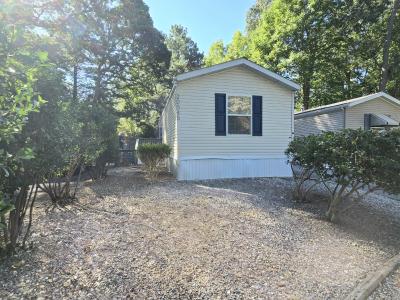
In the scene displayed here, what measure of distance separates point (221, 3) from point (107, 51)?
9.18m

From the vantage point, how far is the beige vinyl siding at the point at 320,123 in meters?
13.6

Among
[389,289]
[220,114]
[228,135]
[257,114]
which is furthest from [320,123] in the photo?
[389,289]

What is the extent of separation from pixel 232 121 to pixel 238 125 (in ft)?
0.89

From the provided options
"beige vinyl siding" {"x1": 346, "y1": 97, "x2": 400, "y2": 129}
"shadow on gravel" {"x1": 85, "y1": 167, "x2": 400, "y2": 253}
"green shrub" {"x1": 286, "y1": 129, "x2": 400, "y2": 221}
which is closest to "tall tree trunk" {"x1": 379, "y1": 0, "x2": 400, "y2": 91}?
"beige vinyl siding" {"x1": 346, "y1": 97, "x2": 400, "y2": 129}

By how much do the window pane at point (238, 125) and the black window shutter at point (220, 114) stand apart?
0.26m

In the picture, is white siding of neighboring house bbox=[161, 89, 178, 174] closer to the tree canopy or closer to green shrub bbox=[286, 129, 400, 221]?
green shrub bbox=[286, 129, 400, 221]

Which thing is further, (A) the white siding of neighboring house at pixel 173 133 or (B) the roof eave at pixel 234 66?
(A) the white siding of neighboring house at pixel 173 133

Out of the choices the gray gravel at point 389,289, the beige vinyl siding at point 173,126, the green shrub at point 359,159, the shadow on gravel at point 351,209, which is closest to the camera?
the gray gravel at point 389,289

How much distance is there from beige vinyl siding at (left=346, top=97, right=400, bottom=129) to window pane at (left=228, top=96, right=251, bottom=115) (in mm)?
6384

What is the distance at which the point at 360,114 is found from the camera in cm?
1363

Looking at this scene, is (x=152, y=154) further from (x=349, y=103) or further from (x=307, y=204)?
(x=349, y=103)

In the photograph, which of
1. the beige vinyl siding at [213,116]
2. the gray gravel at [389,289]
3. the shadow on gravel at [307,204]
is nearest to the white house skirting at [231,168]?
the beige vinyl siding at [213,116]

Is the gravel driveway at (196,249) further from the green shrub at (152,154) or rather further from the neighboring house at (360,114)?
the neighboring house at (360,114)

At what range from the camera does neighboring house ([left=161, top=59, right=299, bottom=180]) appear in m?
9.15
